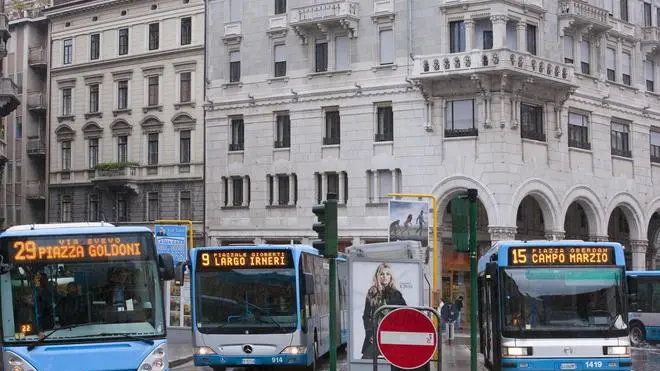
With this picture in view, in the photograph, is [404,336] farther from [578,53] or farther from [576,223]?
[576,223]

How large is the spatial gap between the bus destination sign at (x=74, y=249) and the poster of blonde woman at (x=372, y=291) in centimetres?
674

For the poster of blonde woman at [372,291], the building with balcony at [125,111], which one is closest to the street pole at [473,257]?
the poster of blonde woman at [372,291]

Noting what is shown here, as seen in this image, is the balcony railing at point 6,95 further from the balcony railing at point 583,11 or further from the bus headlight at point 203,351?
the bus headlight at point 203,351

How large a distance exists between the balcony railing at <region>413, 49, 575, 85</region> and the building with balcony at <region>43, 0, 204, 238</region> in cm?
1254

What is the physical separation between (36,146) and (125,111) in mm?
6781

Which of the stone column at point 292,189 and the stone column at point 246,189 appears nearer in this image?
the stone column at point 292,189

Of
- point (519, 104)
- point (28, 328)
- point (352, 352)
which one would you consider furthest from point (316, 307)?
point (519, 104)

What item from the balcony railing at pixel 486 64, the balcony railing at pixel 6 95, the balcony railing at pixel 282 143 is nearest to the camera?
the balcony railing at pixel 6 95

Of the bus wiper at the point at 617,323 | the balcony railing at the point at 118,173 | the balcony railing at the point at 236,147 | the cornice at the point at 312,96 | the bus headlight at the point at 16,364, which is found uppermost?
the cornice at the point at 312,96

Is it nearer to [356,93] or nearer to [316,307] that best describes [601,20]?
[356,93]

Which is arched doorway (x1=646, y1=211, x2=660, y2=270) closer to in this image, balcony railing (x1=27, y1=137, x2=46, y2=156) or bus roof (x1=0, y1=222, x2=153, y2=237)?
balcony railing (x1=27, y1=137, x2=46, y2=156)

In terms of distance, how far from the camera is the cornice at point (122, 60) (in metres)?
51.3

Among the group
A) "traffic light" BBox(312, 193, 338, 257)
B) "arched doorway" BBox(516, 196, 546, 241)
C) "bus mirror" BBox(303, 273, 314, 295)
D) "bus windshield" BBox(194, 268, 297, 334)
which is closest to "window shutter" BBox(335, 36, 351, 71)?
"arched doorway" BBox(516, 196, 546, 241)

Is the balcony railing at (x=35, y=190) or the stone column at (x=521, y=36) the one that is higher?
the stone column at (x=521, y=36)
